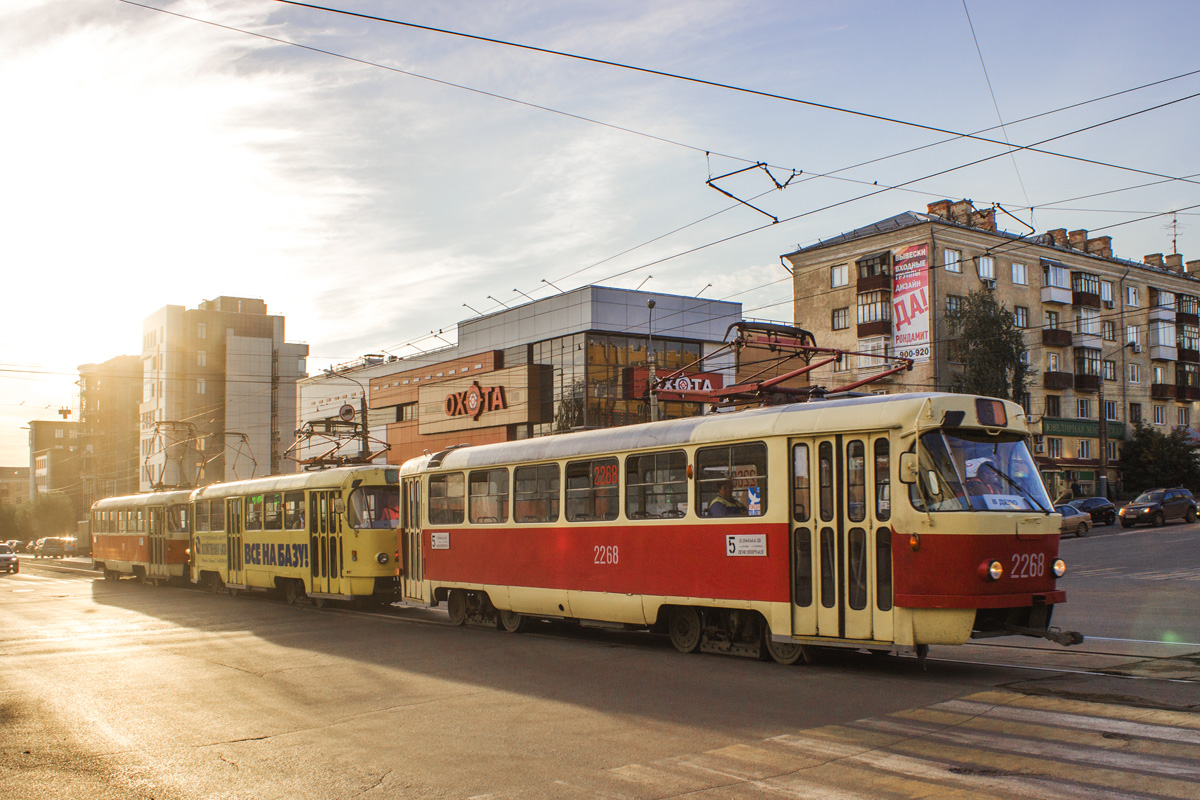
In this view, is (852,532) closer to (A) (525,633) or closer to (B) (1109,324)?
(A) (525,633)

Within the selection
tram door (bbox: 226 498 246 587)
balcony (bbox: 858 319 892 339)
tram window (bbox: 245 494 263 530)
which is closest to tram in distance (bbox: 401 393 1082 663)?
tram window (bbox: 245 494 263 530)

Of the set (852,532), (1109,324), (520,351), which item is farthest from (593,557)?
(1109,324)

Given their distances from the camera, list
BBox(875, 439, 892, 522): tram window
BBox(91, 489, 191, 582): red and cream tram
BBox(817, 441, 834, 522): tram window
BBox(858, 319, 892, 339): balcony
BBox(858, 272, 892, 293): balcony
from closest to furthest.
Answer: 1. BBox(875, 439, 892, 522): tram window
2. BBox(817, 441, 834, 522): tram window
3. BBox(91, 489, 191, 582): red and cream tram
4. BBox(858, 319, 892, 339): balcony
5. BBox(858, 272, 892, 293): balcony

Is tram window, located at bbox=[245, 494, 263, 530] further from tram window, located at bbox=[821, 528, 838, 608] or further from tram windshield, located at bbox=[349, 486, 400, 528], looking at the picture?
tram window, located at bbox=[821, 528, 838, 608]

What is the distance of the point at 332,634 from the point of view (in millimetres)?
15758

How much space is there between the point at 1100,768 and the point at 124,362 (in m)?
124

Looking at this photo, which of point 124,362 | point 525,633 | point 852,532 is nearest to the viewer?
point 852,532

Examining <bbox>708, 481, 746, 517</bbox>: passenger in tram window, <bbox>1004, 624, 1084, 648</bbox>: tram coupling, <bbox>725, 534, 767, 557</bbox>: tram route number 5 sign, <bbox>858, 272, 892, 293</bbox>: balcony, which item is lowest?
<bbox>1004, 624, 1084, 648</bbox>: tram coupling

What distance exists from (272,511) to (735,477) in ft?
48.2

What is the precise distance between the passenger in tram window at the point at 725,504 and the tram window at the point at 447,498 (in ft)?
19.2

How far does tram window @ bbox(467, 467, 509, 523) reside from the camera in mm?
15406

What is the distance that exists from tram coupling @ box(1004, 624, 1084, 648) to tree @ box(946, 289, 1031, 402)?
136 feet

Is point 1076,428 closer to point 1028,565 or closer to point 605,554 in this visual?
point 605,554

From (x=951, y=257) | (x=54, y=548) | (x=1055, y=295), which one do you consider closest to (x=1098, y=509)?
(x=951, y=257)
